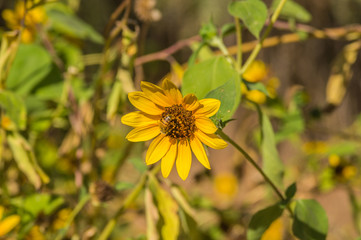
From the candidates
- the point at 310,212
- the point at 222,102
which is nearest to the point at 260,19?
the point at 222,102

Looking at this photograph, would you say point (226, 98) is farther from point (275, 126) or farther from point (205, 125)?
point (275, 126)

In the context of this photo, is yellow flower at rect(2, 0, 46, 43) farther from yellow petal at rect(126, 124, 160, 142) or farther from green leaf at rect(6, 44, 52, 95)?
yellow petal at rect(126, 124, 160, 142)

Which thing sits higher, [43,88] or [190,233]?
[43,88]

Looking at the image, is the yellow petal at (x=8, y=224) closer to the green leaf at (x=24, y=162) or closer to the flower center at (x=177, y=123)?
the green leaf at (x=24, y=162)

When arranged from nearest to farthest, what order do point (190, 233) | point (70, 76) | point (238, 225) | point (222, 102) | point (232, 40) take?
point (222, 102), point (190, 233), point (70, 76), point (238, 225), point (232, 40)

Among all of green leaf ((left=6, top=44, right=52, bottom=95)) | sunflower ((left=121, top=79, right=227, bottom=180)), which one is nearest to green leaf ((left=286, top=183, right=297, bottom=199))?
sunflower ((left=121, top=79, right=227, bottom=180))

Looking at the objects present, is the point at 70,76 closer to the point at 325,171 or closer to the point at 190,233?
the point at 190,233

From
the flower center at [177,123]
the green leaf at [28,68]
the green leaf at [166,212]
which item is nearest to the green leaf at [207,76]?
the flower center at [177,123]
